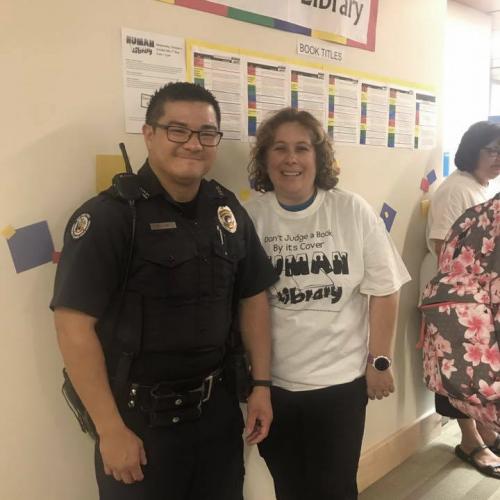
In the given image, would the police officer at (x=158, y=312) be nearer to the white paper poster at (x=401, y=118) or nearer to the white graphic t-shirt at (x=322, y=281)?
the white graphic t-shirt at (x=322, y=281)

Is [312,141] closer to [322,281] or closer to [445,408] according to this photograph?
[322,281]

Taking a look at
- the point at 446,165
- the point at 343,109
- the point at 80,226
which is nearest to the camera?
the point at 80,226

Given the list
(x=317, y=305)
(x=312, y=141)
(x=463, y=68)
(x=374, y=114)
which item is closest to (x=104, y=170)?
(x=312, y=141)

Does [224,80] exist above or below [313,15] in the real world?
below

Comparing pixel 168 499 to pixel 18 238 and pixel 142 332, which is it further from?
pixel 18 238

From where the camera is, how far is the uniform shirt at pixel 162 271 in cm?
106

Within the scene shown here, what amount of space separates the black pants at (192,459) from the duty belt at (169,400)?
0.02 metres

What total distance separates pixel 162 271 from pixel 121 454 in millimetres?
414

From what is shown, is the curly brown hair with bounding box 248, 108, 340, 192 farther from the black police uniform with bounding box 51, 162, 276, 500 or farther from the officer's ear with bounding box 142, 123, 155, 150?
the officer's ear with bounding box 142, 123, 155, 150

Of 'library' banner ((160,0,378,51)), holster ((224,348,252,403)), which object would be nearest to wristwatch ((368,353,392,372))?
holster ((224,348,252,403))

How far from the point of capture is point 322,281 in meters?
1.43

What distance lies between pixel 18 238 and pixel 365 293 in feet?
3.18

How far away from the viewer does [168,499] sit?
1.20 meters

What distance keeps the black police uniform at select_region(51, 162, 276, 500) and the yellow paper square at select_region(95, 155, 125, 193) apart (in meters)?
0.16
